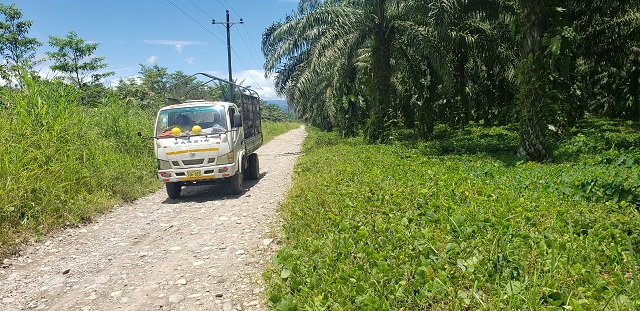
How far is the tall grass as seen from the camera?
6.62 metres

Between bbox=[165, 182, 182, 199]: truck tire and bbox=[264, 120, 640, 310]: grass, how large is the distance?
3.21 metres

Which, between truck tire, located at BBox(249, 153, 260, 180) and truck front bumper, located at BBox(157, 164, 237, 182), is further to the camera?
truck tire, located at BBox(249, 153, 260, 180)

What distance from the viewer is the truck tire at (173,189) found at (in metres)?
9.34

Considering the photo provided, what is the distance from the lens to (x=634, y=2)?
13.6 meters

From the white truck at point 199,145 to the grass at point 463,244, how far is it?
7.44ft

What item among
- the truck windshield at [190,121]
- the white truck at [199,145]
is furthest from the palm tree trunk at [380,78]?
the truck windshield at [190,121]

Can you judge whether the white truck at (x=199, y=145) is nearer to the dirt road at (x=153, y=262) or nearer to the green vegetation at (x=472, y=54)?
the dirt road at (x=153, y=262)

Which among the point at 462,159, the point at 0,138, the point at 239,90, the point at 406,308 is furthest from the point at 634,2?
the point at 0,138

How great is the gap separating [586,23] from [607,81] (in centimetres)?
861

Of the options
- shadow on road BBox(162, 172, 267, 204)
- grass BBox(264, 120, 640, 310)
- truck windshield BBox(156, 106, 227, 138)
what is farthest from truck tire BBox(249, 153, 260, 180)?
grass BBox(264, 120, 640, 310)

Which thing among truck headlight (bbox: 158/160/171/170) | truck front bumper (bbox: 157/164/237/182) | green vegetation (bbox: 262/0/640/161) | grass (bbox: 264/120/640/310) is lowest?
grass (bbox: 264/120/640/310)

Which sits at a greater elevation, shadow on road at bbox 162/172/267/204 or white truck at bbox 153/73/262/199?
white truck at bbox 153/73/262/199

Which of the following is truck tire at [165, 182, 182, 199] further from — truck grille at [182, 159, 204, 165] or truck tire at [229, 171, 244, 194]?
truck tire at [229, 171, 244, 194]

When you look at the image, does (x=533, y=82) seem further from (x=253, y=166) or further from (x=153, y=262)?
(x=153, y=262)
